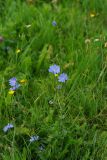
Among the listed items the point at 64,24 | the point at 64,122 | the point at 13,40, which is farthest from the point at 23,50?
the point at 64,122

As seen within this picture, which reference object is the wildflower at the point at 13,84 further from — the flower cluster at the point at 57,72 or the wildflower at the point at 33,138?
the wildflower at the point at 33,138

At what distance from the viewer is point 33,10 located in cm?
339

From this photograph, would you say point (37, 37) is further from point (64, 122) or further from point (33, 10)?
point (64, 122)

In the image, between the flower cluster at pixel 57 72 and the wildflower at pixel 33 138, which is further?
the flower cluster at pixel 57 72

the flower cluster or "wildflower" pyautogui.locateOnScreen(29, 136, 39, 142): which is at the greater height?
the flower cluster

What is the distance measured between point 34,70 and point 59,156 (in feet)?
2.69

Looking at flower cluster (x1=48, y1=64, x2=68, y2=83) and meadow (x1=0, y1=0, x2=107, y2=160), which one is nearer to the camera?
meadow (x1=0, y1=0, x2=107, y2=160)

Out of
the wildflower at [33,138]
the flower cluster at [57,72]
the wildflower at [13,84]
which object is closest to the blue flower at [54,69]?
the flower cluster at [57,72]

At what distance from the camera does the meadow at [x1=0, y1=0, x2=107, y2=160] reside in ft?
7.61

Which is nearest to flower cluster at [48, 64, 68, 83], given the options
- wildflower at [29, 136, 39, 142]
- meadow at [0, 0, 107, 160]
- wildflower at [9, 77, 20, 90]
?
meadow at [0, 0, 107, 160]

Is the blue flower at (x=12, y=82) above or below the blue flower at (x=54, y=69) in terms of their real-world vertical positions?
below

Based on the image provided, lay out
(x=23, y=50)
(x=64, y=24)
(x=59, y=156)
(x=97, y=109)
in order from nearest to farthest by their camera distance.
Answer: (x=59, y=156) < (x=97, y=109) < (x=23, y=50) < (x=64, y=24)

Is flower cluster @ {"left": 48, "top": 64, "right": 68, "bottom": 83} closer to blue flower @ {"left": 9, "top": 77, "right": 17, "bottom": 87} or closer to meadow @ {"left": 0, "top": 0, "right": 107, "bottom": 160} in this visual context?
meadow @ {"left": 0, "top": 0, "right": 107, "bottom": 160}

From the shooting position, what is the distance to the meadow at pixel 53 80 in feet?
7.61
